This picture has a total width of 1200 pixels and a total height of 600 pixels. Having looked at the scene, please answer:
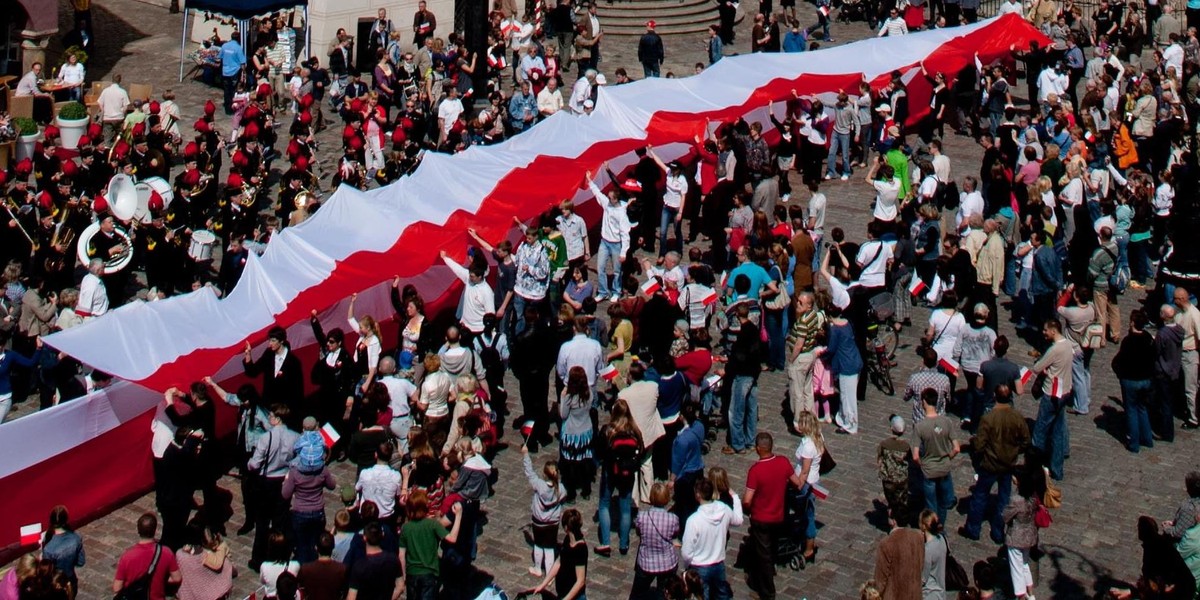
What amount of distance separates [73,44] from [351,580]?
2259 cm

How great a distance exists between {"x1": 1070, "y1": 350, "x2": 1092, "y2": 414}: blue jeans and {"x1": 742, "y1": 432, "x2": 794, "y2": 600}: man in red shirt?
4.74 meters

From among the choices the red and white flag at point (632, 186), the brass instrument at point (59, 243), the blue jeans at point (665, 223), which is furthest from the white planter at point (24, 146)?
the blue jeans at point (665, 223)

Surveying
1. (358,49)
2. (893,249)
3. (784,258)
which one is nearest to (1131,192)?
(893,249)

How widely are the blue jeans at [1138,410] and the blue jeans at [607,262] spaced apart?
20.6ft

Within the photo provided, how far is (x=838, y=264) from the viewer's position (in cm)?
1944

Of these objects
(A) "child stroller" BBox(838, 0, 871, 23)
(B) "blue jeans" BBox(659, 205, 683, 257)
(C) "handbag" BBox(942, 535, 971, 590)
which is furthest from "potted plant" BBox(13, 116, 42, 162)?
(A) "child stroller" BBox(838, 0, 871, 23)

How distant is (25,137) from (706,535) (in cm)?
1663

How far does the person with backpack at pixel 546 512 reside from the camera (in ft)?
48.2

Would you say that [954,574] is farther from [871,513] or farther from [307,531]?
[307,531]

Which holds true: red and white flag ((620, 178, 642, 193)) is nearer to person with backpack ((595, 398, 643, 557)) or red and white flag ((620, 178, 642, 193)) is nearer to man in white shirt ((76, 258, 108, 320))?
man in white shirt ((76, 258, 108, 320))

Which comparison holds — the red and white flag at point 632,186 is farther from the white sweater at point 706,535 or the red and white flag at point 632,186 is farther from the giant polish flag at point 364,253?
the white sweater at point 706,535

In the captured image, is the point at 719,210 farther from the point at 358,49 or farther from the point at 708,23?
the point at 708,23

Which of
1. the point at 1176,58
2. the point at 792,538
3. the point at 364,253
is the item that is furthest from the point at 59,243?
the point at 1176,58

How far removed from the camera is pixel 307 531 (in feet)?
49.8
